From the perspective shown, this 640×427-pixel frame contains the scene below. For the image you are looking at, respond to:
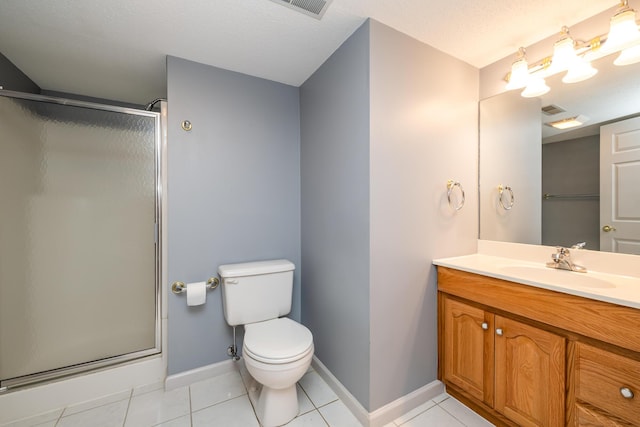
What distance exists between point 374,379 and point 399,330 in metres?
0.28

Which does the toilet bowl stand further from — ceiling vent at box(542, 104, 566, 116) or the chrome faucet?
ceiling vent at box(542, 104, 566, 116)

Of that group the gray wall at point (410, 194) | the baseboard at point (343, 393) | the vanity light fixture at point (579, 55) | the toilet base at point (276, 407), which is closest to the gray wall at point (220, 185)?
the baseboard at point (343, 393)

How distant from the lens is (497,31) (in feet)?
4.66

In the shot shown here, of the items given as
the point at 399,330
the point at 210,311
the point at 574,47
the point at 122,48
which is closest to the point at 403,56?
the point at 574,47

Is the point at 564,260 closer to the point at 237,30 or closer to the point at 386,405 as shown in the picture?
the point at 386,405

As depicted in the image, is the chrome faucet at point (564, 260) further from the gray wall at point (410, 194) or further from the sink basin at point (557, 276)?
the gray wall at point (410, 194)

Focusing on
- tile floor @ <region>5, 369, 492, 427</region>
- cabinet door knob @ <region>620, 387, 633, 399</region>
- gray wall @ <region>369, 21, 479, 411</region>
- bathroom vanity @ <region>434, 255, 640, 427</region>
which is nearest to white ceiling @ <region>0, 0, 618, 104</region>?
gray wall @ <region>369, 21, 479, 411</region>

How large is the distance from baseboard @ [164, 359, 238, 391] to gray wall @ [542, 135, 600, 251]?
2200 millimetres

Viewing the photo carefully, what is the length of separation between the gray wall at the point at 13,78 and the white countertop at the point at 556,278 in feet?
9.65

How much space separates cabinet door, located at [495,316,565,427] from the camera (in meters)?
1.09

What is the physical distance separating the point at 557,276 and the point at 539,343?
1.39 ft

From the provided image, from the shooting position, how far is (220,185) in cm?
180

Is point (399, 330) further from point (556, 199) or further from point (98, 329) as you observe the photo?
point (98, 329)

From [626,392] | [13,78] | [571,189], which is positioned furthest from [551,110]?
[13,78]
